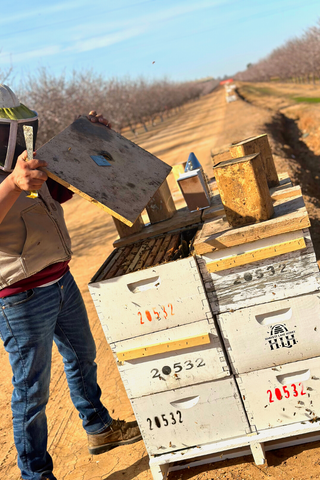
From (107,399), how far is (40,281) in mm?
1991

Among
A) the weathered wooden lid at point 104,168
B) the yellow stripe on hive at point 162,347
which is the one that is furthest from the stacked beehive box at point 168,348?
the weathered wooden lid at point 104,168

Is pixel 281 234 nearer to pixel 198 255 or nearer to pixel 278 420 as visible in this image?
pixel 198 255

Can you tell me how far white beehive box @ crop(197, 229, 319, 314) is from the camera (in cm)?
288

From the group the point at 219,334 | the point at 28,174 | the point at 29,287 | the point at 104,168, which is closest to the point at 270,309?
the point at 219,334

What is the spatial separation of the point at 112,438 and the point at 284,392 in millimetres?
1538

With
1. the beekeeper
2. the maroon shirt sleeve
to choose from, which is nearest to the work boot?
the beekeeper

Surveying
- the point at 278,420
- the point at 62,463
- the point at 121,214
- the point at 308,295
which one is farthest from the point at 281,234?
the point at 62,463

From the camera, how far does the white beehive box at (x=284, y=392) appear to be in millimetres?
3072

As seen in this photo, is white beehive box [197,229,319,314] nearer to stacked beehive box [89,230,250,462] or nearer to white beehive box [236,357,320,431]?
stacked beehive box [89,230,250,462]

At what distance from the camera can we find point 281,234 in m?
2.84

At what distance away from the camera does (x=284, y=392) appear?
3.11 meters

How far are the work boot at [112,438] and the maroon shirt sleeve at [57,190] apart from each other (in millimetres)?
1888

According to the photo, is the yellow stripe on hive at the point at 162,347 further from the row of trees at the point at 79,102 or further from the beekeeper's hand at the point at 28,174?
the row of trees at the point at 79,102

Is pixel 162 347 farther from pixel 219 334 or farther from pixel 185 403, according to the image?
pixel 185 403
